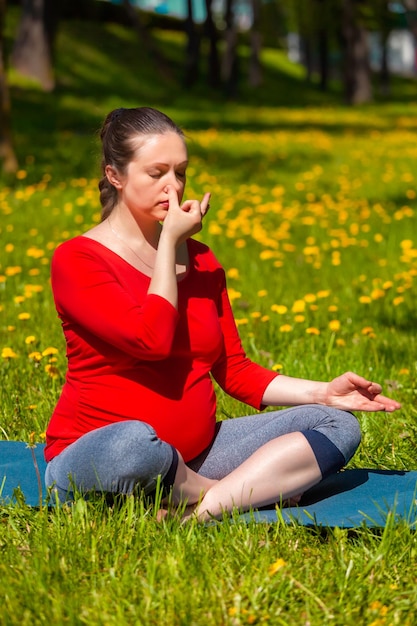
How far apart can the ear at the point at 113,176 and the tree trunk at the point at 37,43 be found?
17.8 m

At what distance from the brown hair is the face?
0.08 feet

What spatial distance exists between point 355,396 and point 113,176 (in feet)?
3.20

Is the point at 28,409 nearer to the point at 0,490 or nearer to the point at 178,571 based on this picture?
the point at 0,490

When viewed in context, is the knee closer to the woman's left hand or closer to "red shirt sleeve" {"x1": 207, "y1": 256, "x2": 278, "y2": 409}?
the woman's left hand

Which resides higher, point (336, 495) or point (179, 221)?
point (179, 221)

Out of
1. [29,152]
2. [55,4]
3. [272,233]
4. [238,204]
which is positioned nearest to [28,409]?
[272,233]

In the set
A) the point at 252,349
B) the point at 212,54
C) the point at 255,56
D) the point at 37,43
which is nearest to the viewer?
the point at 252,349

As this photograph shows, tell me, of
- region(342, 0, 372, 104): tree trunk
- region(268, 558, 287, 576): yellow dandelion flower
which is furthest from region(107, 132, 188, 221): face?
region(342, 0, 372, 104): tree trunk

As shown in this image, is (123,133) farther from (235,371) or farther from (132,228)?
(235,371)

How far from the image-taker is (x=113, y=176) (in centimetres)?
296

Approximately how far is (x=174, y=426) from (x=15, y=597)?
2.50 feet

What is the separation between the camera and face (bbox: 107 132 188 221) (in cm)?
287

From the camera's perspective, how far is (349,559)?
2.57 m

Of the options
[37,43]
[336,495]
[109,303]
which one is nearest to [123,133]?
[109,303]
